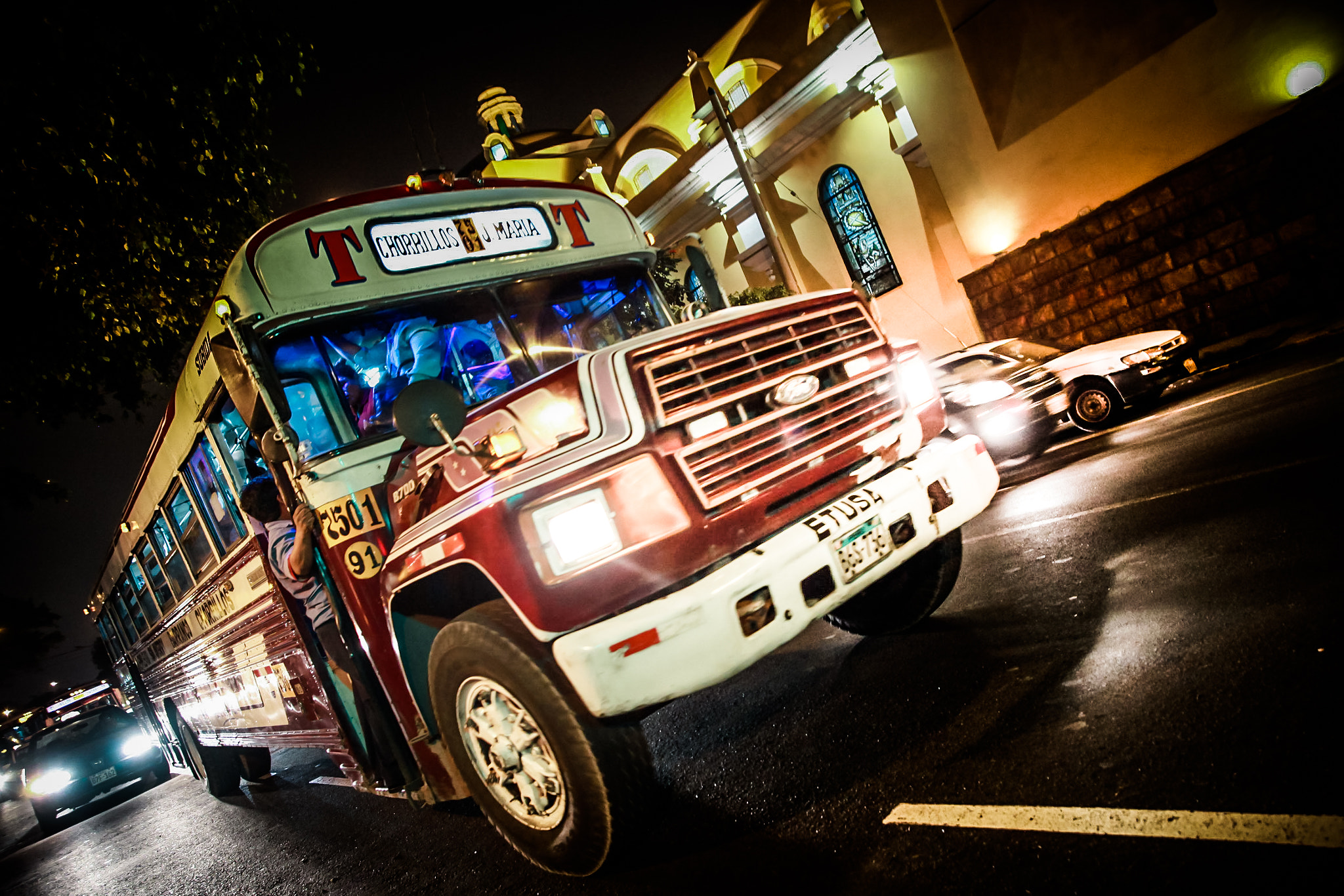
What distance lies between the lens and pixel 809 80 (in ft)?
56.3

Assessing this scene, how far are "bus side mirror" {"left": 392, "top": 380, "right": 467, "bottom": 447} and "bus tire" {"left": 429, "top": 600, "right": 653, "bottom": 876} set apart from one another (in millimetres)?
712

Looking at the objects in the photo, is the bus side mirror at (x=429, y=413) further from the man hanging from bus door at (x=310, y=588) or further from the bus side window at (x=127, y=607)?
the bus side window at (x=127, y=607)

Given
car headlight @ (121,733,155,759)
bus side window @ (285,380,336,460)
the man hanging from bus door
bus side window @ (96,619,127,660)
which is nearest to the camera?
bus side window @ (285,380,336,460)

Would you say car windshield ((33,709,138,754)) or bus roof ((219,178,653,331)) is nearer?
bus roof ((219,178,653,331))

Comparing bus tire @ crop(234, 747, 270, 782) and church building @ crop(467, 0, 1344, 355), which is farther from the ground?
church building @ crop(467, 0, 1344, 355)

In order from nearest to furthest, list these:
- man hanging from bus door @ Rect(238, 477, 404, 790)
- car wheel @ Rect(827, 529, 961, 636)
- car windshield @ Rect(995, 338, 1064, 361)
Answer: man hanging from bus door @ Rect(238, 477, 404, 790)
car wheel @ Rect(827, 529, 961, 636)
car windshield @ Rect(995, 338, 1064, 361)

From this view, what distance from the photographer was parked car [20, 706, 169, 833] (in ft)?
37.0

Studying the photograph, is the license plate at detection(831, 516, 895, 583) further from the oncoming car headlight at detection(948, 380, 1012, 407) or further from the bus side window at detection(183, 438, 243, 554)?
the oncoming car headlight at detection(948, 380, 1012, 407)

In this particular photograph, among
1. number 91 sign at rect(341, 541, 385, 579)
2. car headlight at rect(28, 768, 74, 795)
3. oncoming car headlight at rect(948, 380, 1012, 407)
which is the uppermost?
number 91 sign at rect(341, 541, 385, 579)

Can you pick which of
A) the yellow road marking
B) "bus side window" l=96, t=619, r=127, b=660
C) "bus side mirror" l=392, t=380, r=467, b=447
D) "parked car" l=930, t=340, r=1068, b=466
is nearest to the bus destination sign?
"bus side mirror" l=392, t=380, r=467, b=447

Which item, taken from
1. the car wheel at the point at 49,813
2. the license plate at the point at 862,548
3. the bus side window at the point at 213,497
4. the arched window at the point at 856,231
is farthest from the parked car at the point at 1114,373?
the car wheel at the point at 49,813

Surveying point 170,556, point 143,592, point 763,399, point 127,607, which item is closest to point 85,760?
point 127,607

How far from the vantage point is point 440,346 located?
3670 mm

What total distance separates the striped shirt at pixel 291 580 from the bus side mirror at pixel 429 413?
163cm
